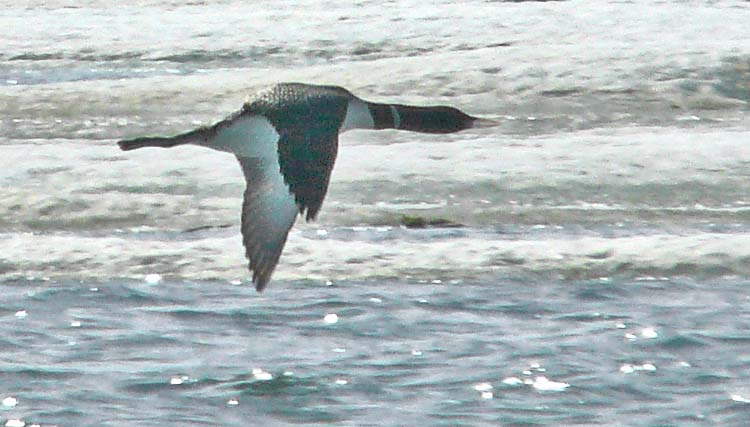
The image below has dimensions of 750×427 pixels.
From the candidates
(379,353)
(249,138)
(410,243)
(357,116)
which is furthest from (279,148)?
(410,243)

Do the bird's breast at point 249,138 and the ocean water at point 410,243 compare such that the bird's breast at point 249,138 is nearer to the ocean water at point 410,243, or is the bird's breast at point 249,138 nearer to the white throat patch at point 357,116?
the white throat patch at point 357,116

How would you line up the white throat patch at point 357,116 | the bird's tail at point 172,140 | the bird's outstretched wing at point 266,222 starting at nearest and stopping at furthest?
the bird's outstretched wing at point 266,222 → the bird's tail at point 172,140 → the white throat patch at point 357,116

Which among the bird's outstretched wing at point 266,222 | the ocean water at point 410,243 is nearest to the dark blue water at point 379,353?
the ocean water at point 410,243

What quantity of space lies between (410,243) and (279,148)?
6.61 ft

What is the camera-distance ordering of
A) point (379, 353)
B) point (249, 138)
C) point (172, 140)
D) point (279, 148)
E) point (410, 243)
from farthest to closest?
point (410, 243) → point (249, 138) → point (172, 140) → point (379, 353) → point (279, 148)

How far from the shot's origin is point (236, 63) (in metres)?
13.9

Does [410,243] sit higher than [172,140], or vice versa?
[172,140]

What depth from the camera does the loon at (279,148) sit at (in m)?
5.89

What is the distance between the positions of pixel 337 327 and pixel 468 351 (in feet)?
1.95

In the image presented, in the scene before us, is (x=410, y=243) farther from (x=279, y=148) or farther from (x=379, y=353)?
(x=279, y=148)

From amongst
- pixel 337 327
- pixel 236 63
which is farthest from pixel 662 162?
pixel 236 63

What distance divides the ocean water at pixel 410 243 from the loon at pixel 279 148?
1.55ft

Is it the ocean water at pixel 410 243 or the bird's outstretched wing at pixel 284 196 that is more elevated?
the bird's outstretched wing at pixel 284 196

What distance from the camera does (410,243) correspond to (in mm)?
7965
